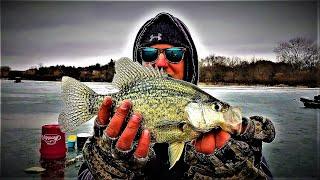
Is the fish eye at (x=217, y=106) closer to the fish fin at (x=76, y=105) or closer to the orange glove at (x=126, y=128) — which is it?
the orange glove at (x=126, y=128)

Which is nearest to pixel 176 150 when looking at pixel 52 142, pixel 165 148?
pixel 165 148

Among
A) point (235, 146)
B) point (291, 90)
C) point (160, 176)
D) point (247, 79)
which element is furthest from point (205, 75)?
point (235, 146)

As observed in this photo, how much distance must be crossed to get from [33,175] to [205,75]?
2.77 m

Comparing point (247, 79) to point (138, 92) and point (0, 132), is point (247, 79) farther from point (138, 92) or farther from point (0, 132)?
point (0, 132)

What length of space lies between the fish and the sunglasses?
2.69ft

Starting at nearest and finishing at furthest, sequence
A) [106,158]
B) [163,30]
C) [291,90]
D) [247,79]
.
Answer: [106,158] → [163,30] → [247,79] → [291,90]

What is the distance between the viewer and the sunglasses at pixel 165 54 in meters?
2.82

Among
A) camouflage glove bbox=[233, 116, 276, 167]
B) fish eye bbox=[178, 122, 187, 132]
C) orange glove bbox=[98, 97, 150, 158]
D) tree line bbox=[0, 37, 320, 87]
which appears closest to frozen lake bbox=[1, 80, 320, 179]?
tree line bbox=[0, 37, 320, 87]

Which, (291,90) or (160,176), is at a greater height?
(291,90)

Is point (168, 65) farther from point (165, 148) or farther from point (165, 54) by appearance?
point (165, 148)

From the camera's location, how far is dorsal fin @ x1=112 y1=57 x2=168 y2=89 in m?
1.97

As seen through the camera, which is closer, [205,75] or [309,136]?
[205,75]

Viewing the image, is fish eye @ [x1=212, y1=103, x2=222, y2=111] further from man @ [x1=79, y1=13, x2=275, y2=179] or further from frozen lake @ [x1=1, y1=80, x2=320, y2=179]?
frozen lake @ [x1=1, y1=80, x2=320, y2=179]

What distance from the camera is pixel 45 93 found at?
6.36 metres
